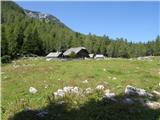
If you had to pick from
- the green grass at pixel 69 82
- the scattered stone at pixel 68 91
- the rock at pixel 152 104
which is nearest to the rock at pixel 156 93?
the green grass at pixel 69 82

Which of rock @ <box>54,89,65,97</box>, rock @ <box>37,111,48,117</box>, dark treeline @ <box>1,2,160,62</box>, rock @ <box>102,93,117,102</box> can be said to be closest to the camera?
Result: rock @ <box>37,111,48,117</box>

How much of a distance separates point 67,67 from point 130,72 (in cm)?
783

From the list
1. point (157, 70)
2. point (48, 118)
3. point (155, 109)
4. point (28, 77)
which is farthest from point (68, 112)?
point (157, 70)

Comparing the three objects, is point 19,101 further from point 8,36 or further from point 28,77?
point 8,36

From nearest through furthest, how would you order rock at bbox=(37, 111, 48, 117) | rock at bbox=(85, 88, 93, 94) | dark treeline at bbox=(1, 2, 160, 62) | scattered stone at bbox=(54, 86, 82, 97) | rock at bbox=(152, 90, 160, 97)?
rock at bbox=(37, 111, 48, 117) < scattered stone at bbox=(54, 86, 82, 97) < rock at bbox=(85, 88, 93, 94) < rock at bbox=(152, 90, 160, 97) < dark treeline at bbox=(1, 2, 160, 62)

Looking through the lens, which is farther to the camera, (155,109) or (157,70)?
(157,70)

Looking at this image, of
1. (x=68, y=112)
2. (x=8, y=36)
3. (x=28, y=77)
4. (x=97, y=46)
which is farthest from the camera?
(x=97, y=46)

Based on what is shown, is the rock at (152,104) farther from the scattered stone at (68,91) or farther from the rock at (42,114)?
the rock at (42,114)

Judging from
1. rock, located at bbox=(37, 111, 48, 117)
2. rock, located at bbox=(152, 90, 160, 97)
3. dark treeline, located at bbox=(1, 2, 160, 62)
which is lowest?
rock, located at bbox=(37, 111, 48, 117)

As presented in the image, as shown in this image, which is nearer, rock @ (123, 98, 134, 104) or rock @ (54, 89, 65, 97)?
rock @ (123, 98, 134, 104)

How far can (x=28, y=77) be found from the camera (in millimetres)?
34500

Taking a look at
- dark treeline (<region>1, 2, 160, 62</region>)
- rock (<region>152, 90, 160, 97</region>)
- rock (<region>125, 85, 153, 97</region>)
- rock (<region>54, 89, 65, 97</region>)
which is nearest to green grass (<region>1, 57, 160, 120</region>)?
rock (<region>125, 85, 153, 97</region>)

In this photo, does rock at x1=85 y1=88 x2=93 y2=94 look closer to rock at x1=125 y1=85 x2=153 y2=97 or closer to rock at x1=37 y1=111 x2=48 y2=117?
rock at x1=125 y1=85 x2=153 y2=97

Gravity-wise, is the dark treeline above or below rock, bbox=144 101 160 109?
above
